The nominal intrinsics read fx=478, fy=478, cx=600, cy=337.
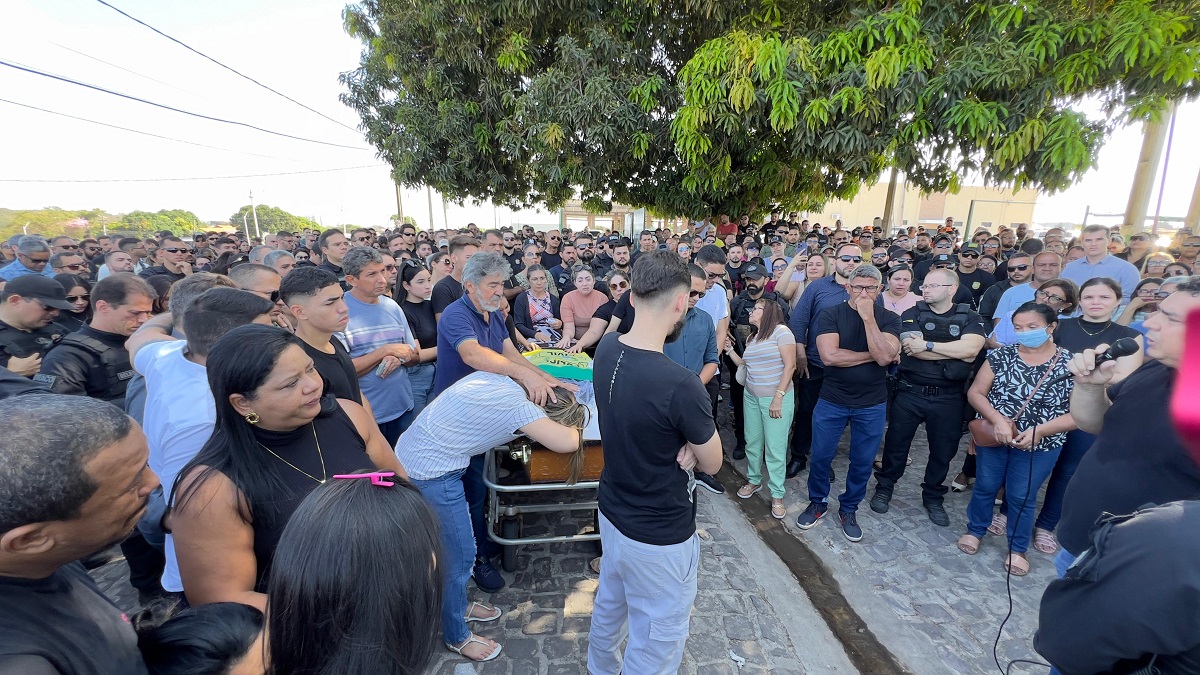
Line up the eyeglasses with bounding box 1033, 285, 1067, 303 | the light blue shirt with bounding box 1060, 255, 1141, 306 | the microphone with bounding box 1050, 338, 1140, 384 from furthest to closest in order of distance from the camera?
the light blue shirt with bounding box 1060, 255, 1141, 306 < the eyeglasses with bounding box 1033, 285, 1067, 303 < the microphone with bounding box 1050, 338, 1140, 384

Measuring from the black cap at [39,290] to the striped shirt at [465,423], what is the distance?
331cm

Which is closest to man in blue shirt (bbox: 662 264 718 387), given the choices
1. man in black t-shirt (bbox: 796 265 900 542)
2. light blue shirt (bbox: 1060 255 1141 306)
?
man in black t-shirt (bbox: 796 265 900 542)

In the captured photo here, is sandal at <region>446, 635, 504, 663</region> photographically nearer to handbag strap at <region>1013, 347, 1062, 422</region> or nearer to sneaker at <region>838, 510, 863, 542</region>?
sneaker at <region>838, 510, 863, 542</region>

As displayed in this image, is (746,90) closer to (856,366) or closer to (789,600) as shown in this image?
(856,366)

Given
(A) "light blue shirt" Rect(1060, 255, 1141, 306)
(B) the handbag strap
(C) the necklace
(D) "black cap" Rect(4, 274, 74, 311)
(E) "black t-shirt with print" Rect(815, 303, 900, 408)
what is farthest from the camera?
(A) "light blue shirt" Rect(1060, 255, 1141, 306)

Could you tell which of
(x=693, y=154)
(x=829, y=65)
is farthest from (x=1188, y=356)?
(x=693, y=154)

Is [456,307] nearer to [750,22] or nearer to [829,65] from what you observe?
[829,65]

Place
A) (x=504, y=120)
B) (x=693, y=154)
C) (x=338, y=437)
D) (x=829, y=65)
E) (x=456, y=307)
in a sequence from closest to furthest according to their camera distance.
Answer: (x=338, y=437), (x=456, y=307), (x=829, y=65), (x=693, y=154), (x=504, y=120)

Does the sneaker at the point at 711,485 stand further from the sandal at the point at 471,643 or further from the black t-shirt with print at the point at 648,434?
the black t-shirt with print at the point at 648,434

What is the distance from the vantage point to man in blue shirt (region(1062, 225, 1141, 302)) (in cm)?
544

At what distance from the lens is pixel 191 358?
2.19 meters

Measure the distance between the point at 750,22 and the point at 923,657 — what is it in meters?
9.61

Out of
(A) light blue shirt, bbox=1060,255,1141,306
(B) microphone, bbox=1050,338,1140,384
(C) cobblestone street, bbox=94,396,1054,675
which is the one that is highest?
(A) light blue shirt, bbox=1060,255,1141,306

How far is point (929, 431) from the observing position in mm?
4270
